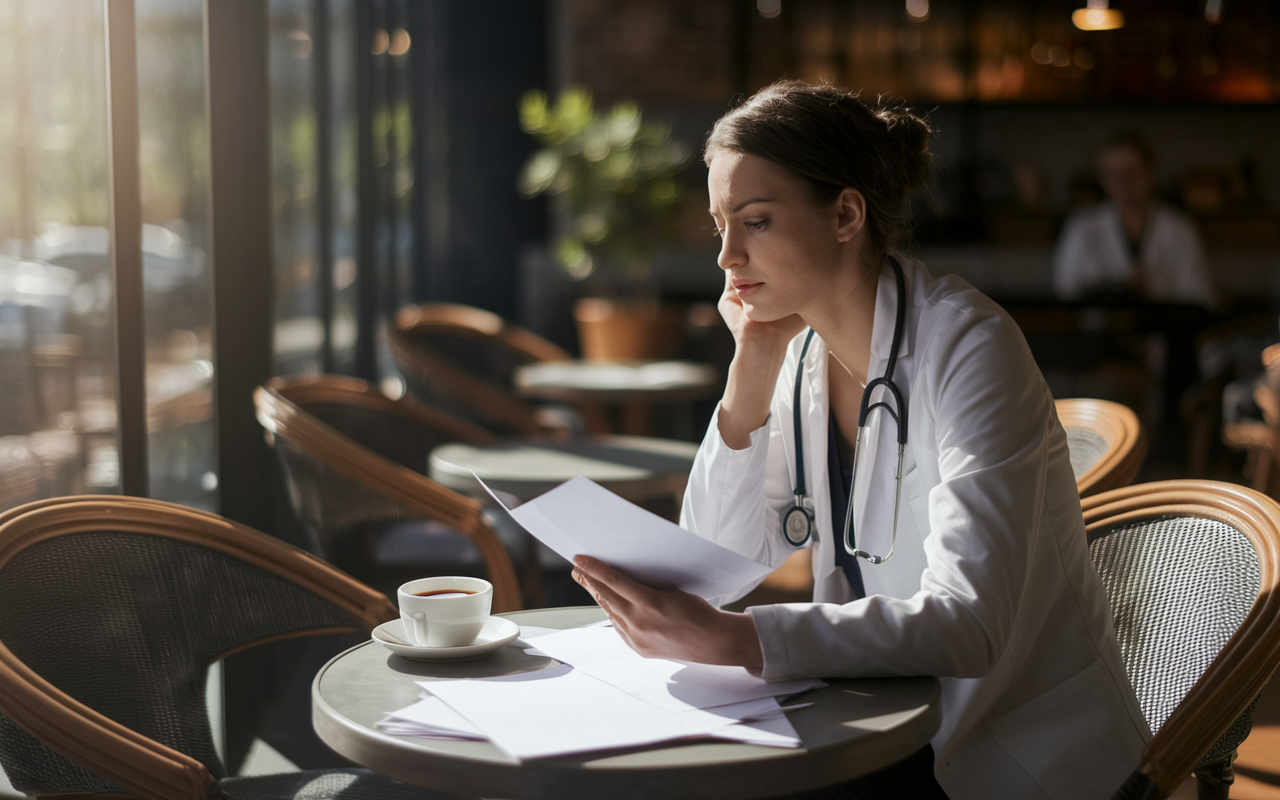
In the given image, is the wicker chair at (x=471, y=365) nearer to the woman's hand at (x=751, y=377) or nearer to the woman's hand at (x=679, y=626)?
the woman's hand at (x=751, y=377)

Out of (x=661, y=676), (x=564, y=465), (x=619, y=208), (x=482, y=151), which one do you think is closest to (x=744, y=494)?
(x=661, y=676)

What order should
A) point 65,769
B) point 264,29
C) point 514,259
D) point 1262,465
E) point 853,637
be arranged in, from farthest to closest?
point 514,259, point 1262,465, point 264,29, point 65,769, point 853,637

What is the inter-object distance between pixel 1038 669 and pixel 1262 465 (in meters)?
3.12

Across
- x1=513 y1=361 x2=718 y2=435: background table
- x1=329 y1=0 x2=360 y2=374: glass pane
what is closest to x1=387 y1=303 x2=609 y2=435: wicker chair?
x1=513 y1=361 x2=718 y2=435: background table

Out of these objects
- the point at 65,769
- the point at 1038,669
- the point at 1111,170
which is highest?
the point at 1111,170

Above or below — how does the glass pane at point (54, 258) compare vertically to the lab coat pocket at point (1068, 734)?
above

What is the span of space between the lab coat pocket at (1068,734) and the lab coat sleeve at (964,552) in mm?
181

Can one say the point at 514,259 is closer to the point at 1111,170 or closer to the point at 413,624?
the point at 1111,170

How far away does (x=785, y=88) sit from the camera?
4.69 ft

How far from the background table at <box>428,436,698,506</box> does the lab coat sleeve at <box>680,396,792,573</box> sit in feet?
2.73

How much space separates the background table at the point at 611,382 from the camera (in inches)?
153

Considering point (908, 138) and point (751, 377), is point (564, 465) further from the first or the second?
point (908, 138)

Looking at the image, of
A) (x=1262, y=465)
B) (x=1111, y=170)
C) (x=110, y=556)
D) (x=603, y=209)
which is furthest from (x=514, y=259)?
(x=110, y=556)

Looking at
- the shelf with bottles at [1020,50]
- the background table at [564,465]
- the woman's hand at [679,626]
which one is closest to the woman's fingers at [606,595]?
the woman's hand at [679,626]
